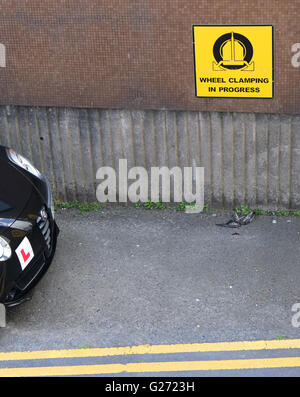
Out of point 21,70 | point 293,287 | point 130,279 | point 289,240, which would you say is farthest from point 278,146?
point 21,70

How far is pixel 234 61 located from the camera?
655 centimetres

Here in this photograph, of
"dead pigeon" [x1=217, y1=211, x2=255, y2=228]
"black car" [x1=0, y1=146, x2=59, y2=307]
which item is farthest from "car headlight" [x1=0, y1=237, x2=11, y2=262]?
"dead pigeon" [x1=217, y1=211, x2=255, y2=228]

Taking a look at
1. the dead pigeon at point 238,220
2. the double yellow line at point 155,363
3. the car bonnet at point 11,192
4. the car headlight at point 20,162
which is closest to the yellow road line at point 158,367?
the double yellow line at point 155,363

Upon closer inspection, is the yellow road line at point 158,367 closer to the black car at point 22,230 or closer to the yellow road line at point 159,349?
the yellow road line at point 159,349

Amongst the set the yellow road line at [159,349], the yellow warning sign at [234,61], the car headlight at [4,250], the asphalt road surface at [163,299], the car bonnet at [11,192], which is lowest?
the yellow road line at [159,349]

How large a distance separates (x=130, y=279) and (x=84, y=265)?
49 centimetres

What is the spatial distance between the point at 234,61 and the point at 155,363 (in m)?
2.88

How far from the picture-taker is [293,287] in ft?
19.3

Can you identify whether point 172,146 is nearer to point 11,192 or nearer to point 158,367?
point 11,192

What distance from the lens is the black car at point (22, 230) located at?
17.4 ft

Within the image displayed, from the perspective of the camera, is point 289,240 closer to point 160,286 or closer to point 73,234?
point 160,286

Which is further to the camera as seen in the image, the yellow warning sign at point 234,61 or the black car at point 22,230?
the yellow warning sign at point 234,61

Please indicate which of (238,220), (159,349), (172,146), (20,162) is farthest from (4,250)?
(238,220)

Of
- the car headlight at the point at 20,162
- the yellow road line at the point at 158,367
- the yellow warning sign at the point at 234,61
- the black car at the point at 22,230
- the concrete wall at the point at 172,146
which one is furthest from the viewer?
the concrete wall at the point at 172,146
